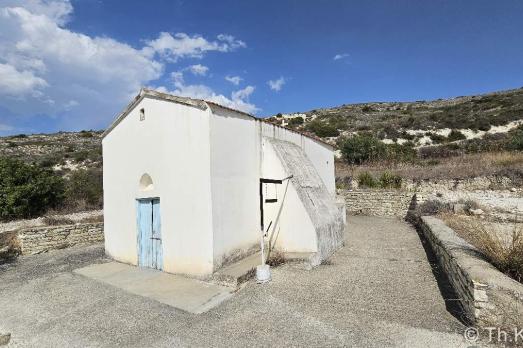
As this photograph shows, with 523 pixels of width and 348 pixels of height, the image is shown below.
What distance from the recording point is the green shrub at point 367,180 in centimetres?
1855

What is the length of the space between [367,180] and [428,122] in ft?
67.8

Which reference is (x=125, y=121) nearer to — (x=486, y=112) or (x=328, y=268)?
(x=328, y=268)

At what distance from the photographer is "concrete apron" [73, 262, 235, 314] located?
5805 millimetres

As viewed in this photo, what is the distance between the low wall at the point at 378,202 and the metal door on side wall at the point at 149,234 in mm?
11973

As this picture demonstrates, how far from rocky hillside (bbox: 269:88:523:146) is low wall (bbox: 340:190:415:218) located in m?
10.2

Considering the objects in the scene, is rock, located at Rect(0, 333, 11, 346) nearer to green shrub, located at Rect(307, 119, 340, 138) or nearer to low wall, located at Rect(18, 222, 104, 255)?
low wall, located at Rect(18, 222, 104, 255)

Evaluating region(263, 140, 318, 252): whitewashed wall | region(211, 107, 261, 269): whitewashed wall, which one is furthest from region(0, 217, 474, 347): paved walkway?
region(211, 107, 261, 269): whitewashed wall

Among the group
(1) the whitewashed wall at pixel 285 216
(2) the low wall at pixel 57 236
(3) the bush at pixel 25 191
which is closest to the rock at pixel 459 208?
Answer: (1) the whitewashed wall at pixel 285 216

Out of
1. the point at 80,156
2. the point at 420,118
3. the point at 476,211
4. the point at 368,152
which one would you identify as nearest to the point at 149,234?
the point at 476,211

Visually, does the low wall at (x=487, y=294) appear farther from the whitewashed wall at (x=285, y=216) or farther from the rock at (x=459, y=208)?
the rock at (x=459, y=208)

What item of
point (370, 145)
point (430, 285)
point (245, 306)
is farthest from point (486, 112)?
point (245, 306)

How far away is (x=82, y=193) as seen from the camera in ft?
55.3

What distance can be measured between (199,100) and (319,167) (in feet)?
22.8

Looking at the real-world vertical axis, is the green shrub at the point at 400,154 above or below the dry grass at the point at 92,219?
above
